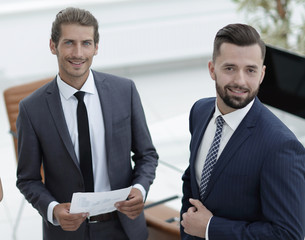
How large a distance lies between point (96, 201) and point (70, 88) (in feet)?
1.61

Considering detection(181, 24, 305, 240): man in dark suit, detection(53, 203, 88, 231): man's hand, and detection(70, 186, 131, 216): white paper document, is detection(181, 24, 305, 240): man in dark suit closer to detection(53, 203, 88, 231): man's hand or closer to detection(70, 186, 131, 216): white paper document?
detection(70, 186, 131, 216): white paper document

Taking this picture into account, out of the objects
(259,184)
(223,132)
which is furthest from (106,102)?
(259,184)

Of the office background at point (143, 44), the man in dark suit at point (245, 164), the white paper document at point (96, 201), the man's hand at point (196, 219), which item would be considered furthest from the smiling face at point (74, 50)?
the office background at point (143, 44)

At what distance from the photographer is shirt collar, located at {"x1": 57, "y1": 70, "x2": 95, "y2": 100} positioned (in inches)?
95.6

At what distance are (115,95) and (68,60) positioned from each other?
0.89 ft

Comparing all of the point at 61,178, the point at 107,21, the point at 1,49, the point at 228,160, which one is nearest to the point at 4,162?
the point at 1,49

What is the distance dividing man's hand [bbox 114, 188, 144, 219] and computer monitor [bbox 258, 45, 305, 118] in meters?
1.67

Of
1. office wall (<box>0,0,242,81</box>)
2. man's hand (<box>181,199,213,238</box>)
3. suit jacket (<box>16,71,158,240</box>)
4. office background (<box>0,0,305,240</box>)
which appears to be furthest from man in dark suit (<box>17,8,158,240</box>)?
office wall (<box>0,0,242,81</box>)

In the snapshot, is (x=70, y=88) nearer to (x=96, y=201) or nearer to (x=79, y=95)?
(x=79, y=95)

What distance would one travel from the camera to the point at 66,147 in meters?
2.39

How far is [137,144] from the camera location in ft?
8.52

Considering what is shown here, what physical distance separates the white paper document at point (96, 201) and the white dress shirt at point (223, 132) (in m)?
0.35

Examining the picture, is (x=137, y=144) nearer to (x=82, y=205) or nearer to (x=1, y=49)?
(x=82, y=205)

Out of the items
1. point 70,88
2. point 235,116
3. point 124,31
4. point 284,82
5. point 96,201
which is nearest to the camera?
point 235,116
